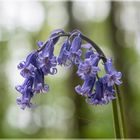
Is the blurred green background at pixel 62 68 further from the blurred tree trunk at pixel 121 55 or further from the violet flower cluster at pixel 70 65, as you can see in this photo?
the violet flower cluster at pixel 70 65

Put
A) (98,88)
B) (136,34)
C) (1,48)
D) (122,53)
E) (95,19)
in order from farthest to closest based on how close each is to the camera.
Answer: (1,48) → (95,19) → (136,34) → (122,53) → (98,88)

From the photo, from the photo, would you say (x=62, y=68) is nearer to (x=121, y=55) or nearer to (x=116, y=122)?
(x=121, y=55)

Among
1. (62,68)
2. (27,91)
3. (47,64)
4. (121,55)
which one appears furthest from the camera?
(62,68)

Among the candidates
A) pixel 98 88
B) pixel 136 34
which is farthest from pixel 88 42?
pixel 136 34

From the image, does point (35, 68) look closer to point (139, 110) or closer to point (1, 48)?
point (139, 110)

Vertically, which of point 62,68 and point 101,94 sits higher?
point 62,68

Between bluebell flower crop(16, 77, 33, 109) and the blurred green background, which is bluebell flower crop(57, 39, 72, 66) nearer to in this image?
bluebell flower crop(16, 77, 33, 109)

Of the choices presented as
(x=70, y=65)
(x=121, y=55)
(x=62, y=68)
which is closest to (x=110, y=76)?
(x=70, y=65)
